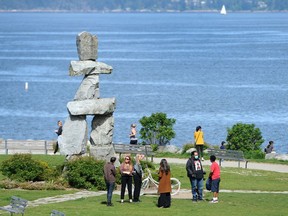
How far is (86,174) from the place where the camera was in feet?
110

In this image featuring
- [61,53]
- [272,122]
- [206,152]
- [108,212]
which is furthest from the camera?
[61,53]

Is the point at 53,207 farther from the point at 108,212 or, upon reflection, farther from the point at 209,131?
the point at 209,131

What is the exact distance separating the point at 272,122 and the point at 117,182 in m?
46.5

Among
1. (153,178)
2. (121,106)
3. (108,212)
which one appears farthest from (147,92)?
(108,212)

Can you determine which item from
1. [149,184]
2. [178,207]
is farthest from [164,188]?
[149,184]

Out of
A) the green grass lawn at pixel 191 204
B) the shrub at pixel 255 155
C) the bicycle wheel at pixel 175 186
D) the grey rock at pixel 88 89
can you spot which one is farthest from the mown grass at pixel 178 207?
the shrub at pixel 255 155

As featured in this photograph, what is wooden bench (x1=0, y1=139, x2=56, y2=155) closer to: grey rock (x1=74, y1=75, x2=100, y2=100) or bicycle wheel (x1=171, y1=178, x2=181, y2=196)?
grey rock (x1=74, y1=75, x2=100, y2=100)

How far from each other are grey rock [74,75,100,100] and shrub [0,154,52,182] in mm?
2897

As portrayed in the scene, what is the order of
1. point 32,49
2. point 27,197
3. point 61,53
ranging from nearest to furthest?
point 27,197
point 61,53
point 32,49

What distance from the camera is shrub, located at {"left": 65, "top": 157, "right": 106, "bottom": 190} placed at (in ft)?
110

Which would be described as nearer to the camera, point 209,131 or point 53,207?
point 53,207

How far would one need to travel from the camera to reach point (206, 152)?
148 feet

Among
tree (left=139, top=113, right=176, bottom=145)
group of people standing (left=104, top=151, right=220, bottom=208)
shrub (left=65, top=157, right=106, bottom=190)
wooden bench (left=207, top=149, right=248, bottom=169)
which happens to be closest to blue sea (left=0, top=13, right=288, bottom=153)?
tree (left=139, top=113, right=176, bottom=145)

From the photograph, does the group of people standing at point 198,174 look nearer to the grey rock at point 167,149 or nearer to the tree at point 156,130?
the grey rock at point 167,149
